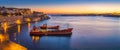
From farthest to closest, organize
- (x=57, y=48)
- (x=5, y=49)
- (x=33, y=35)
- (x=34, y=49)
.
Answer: (x=33, y=35) < (x=57, y=48) < (x=34, y=49) < (x=5, y=49)

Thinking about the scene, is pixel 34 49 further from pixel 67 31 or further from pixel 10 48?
pixel 67 31

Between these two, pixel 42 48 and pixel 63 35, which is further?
pixel 63 35

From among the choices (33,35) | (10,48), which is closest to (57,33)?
(33,35)

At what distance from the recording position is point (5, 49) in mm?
15078

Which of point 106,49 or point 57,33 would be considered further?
point 57,33

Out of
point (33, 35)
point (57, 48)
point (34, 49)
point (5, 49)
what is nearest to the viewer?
point (5, 49)

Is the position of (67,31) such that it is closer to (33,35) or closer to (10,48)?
(33,35)

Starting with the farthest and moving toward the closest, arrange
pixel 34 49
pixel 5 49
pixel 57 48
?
pixel 57 48 → pixel 34 49 → pixel 5 49

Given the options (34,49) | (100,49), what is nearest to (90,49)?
(100,49)

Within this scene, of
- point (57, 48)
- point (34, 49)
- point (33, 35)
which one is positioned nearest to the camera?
point (34, 49)

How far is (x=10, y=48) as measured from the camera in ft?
51.8

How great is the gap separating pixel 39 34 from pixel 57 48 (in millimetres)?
11255

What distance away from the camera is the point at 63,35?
33406 millimetres

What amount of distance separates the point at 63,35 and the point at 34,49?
12560 mm
